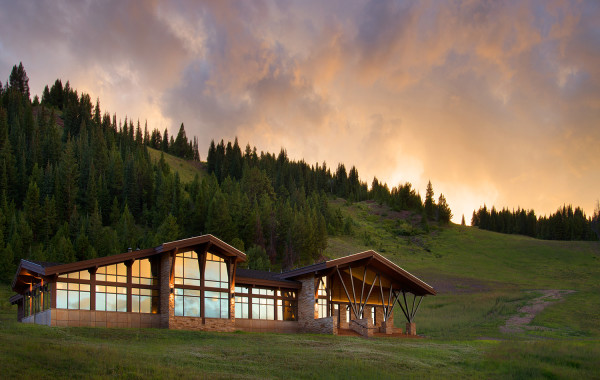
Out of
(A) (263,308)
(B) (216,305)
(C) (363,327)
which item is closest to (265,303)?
(A) (263,308)

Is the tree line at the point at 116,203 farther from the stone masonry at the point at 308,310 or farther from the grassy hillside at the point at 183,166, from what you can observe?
the stone masonry at the point at 308,310

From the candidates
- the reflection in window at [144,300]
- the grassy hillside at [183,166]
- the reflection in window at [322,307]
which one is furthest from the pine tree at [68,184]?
the reflection in window at [322,307]

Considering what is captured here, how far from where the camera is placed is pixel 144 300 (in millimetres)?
35406

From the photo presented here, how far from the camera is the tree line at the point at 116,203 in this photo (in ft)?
262

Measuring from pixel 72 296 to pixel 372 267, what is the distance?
2153 cm

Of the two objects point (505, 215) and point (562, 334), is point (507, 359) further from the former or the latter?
point (505, 215)

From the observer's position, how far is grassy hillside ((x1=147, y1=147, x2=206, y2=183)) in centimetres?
15688

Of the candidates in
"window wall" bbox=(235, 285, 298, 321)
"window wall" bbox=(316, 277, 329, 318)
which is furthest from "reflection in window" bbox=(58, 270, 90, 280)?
"window wall" bbox=(316, 277, 329, 318)

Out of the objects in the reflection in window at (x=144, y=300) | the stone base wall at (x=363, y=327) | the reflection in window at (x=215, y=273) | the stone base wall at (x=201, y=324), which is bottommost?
the stone base wall at (x=363, y=327)

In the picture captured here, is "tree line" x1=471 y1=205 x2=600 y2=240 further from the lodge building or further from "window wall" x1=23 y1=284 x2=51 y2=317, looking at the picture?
"window wall" x1=23 y1=284 x2=51 y2=317

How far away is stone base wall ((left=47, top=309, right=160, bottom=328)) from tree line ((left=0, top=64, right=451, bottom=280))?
37.3 m

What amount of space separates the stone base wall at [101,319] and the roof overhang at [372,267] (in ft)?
36.0

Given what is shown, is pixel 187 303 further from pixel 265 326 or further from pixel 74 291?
pixel 74 291

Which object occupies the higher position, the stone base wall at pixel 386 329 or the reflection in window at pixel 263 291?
the reflection in window at pixel 263 291
